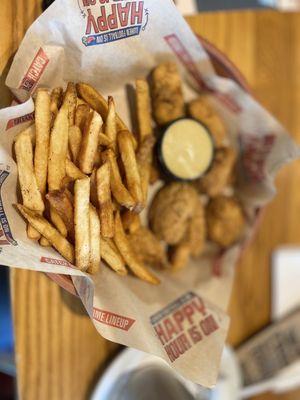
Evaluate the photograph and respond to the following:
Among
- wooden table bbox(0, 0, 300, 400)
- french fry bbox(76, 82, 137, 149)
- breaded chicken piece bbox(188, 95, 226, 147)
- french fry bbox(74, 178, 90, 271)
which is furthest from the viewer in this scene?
breaded chicken piece bbox(188, 95, 226, 147)

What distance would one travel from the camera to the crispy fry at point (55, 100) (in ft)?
3.16

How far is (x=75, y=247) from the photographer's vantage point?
0.93 m

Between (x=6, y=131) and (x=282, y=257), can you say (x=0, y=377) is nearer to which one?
(x=6, y=131)

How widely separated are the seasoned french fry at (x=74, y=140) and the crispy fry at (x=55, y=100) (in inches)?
1.9

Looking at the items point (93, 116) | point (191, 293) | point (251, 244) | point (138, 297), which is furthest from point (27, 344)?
point (251, 244)

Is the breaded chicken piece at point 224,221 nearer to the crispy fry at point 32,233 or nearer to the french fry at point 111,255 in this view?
the french fry at point 111,255

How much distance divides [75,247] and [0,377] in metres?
0.73

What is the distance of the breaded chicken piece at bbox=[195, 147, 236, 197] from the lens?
1260 mm

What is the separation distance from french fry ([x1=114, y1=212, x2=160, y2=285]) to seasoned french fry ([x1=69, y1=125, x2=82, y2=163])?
0.16 m

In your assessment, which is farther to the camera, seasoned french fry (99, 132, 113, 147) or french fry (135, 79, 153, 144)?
french fry (135, 79, 153, 144)

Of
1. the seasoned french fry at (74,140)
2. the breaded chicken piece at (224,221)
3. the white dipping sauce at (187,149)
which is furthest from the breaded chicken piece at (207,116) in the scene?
the seasoned french fry at (74,140)

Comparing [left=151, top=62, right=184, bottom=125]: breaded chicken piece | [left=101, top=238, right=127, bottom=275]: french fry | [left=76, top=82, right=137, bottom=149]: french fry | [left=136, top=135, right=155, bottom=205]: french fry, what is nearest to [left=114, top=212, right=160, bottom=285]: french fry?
[left=101, top=238, right=127, bottom=275]: french fry

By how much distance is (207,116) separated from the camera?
49.8 inches

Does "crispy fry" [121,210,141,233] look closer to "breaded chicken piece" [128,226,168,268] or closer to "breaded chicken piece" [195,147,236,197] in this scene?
"breaded chicken piece" [128,226,168,268]
